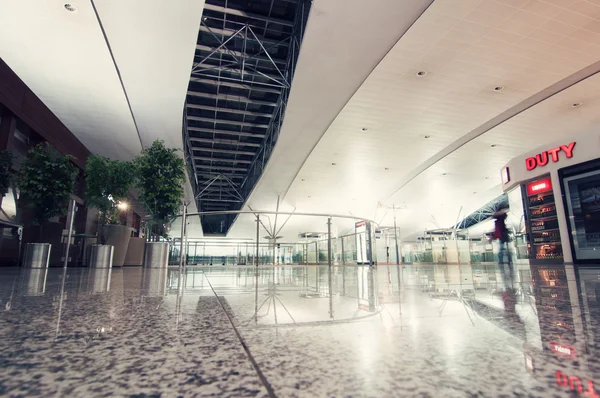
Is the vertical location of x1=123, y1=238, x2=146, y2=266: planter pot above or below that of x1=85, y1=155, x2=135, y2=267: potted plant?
below

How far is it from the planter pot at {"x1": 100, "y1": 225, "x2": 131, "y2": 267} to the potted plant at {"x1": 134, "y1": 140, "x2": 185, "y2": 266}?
83cm

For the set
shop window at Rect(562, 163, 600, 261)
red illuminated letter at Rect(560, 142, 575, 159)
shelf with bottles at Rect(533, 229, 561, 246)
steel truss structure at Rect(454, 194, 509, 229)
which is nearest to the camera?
shop window at Rect(562, 163, 600, 261)

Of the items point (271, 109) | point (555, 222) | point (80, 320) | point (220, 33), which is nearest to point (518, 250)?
point (555, 222)

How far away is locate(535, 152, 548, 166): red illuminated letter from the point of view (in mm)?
10797

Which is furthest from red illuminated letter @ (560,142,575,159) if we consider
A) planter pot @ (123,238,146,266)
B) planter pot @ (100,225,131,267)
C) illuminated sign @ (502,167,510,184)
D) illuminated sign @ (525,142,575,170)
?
planter pot @ (123,238,146,266)

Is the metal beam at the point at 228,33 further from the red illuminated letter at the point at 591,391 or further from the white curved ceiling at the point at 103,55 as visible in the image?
the red illuminated letter at the point at 591,391

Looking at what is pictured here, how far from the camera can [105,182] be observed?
662 cm

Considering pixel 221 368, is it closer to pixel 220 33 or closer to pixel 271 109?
pixel 220 33

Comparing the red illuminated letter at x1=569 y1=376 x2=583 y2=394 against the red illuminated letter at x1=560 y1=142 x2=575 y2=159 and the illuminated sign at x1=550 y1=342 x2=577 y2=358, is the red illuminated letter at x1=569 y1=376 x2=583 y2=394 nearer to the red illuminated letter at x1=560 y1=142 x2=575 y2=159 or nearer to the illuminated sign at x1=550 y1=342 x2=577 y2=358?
the illuminated sign at x1=550 y1=342 x2=577 y2=358

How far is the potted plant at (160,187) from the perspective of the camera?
6875 mm

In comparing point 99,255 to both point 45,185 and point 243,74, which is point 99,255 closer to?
point 45,185

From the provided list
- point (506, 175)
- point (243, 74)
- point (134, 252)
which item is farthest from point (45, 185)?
point (506, 175)

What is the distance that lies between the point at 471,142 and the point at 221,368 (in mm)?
18683

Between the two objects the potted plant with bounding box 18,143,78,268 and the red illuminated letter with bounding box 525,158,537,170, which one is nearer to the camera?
the potted plant with bounding box 18,143,78,268
